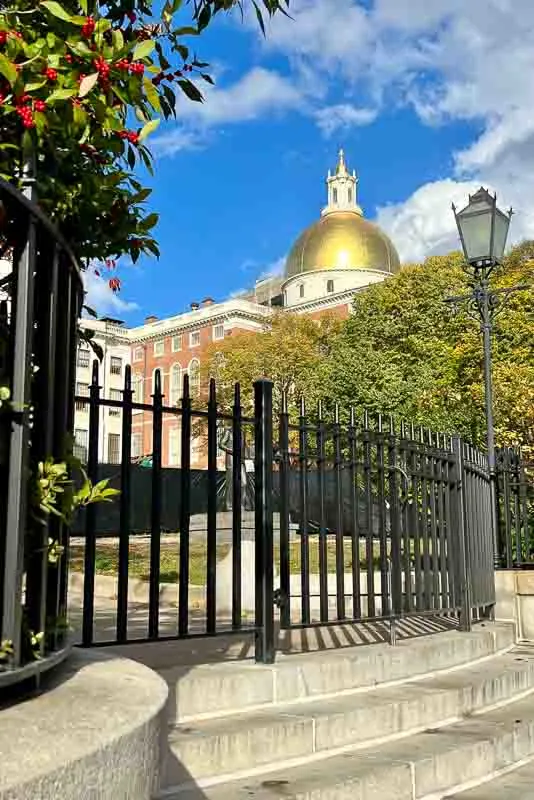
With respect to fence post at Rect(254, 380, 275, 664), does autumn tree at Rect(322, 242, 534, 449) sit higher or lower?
higher

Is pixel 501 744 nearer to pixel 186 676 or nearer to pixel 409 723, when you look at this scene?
pixel 409 723

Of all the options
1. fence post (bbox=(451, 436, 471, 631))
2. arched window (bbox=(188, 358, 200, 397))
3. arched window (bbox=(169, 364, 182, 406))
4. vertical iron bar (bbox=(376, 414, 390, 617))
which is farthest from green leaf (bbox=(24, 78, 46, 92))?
arched window (bbox=(169, 364, 182, 406))

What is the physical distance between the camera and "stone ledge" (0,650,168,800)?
167 cm

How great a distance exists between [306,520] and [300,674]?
0.96m

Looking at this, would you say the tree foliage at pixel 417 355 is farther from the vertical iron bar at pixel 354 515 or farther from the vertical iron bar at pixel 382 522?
the vertical iron bar at pixel 354 515

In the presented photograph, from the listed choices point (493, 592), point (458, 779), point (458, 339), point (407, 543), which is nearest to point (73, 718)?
point (458, 779)

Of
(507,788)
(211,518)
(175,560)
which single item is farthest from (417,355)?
(211,518)

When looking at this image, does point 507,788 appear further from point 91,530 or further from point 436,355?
point 436,355

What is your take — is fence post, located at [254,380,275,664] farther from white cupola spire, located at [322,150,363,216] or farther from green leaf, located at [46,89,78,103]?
white cupola spire, located at [322,150,363,216]

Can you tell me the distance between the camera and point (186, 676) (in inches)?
159

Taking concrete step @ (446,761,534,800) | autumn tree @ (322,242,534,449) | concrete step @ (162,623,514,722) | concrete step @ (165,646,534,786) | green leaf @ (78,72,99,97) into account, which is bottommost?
concrete step @ (446,761,534,800)

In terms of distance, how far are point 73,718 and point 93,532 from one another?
71.8 inches

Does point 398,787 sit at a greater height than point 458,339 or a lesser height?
lesser

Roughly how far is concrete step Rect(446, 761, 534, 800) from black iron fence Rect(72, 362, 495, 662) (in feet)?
4.12
